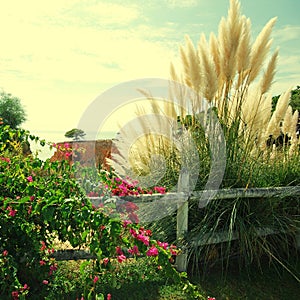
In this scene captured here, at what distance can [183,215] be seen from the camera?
11.4 ft

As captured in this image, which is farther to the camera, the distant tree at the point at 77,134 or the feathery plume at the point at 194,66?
the distant tree at the point at 77,134

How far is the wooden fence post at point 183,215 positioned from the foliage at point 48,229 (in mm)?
703

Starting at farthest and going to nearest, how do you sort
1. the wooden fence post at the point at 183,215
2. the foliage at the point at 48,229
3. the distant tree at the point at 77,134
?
the distant tree at the point at 77,134 < the wooden fence post at the point at 183,215 < the foliage at the point at 48,229

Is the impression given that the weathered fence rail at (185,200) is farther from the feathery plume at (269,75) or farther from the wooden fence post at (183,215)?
the feathery plume at (269,75)

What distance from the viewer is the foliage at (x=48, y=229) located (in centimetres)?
225

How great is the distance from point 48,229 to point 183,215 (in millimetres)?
1219

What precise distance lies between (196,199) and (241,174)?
56 cm

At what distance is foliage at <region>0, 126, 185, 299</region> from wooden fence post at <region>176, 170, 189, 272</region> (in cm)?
70

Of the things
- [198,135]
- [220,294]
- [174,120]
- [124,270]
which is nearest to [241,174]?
[198,135]

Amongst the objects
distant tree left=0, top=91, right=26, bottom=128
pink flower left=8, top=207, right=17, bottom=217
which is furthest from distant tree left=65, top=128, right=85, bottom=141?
pink flower left=8, top=207, right=17, bottom=217

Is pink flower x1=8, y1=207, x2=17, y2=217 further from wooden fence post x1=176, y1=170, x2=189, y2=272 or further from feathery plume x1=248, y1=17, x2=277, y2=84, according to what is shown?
feathery plume x1=248, y1=17, x2=277, y2=84

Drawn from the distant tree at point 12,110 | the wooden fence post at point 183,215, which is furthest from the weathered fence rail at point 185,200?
the distant tree at point 12,110

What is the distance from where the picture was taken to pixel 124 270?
347 centimetres

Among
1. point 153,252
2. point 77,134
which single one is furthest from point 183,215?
Result: point 77,134
